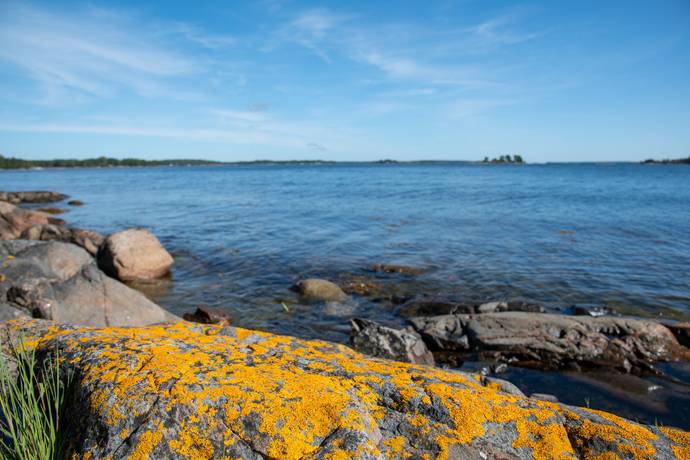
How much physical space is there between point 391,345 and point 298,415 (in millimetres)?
5274

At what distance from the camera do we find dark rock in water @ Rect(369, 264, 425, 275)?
14.0 metres

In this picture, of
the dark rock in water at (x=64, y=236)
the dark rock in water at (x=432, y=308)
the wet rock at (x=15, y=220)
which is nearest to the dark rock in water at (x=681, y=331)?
the dark rock in water at (x=432, y=308)

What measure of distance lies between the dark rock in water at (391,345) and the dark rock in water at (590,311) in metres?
5.08

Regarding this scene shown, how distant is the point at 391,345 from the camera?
7.69 metres


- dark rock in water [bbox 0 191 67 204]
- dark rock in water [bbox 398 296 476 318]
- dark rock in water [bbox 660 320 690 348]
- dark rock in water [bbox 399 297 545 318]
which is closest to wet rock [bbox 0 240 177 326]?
dark rock in water [bbox 398 296 476 318]

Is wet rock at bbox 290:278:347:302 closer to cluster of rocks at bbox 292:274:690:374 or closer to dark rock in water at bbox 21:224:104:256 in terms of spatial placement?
cluster of rocks at bbox 292:274:690:374

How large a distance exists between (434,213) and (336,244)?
13094 mm

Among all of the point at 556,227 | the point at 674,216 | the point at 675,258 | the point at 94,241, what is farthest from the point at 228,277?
the point at 674,216

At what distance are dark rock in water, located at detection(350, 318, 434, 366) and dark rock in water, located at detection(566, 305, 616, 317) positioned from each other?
16.7 ft

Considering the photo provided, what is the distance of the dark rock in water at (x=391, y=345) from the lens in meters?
7.50

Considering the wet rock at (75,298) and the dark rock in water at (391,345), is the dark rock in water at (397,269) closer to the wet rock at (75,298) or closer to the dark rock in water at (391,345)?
the dark rock in water at (391,345)

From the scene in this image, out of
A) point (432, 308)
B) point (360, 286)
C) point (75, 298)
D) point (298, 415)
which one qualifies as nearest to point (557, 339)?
point (432, 308)

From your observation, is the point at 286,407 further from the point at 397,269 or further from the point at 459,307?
the point at 397,269

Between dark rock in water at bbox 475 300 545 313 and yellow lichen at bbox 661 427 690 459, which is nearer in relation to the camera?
yellow lichen at bbox 661 427 690 459
